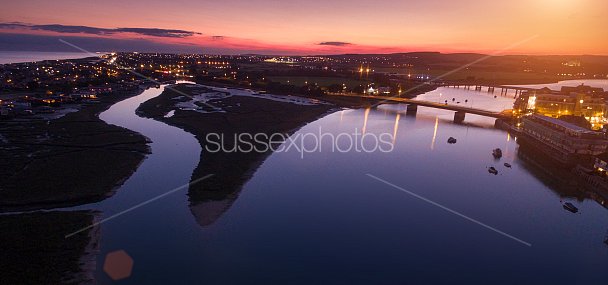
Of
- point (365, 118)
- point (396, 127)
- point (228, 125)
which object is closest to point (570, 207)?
point (396, 127)

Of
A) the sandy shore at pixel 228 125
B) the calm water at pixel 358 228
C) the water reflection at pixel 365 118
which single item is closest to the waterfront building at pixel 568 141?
the calm water at pixel 358 228

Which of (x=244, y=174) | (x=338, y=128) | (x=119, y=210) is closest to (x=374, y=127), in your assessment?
(x=338, y=128)

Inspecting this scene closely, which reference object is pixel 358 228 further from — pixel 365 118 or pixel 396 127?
pixel 365 118

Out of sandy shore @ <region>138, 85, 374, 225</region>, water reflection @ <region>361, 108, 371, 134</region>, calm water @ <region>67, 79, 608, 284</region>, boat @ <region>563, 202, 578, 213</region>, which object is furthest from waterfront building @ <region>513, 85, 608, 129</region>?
boat @ <region>563, 202, 578, 213</region>

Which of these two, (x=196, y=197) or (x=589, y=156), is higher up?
(x=589, y=156)

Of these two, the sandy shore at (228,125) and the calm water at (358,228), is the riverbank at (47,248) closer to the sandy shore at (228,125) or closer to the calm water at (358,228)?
the calm water at (358,228)

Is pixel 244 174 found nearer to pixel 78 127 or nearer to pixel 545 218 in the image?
pixel 545 218
